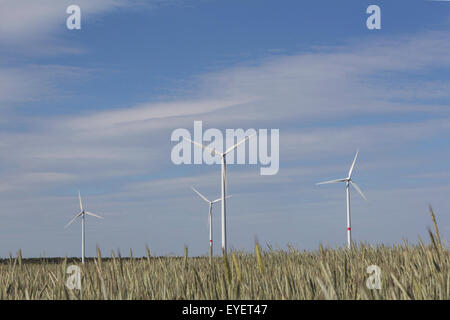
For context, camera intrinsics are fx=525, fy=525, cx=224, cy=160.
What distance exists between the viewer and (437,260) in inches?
490

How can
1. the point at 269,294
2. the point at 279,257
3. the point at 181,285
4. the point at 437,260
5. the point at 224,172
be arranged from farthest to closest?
the point at 224,172 < the point at 279,257 < the point at 437,260 < the point at 181,285 < the point at 269,294

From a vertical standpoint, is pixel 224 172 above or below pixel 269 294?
above
